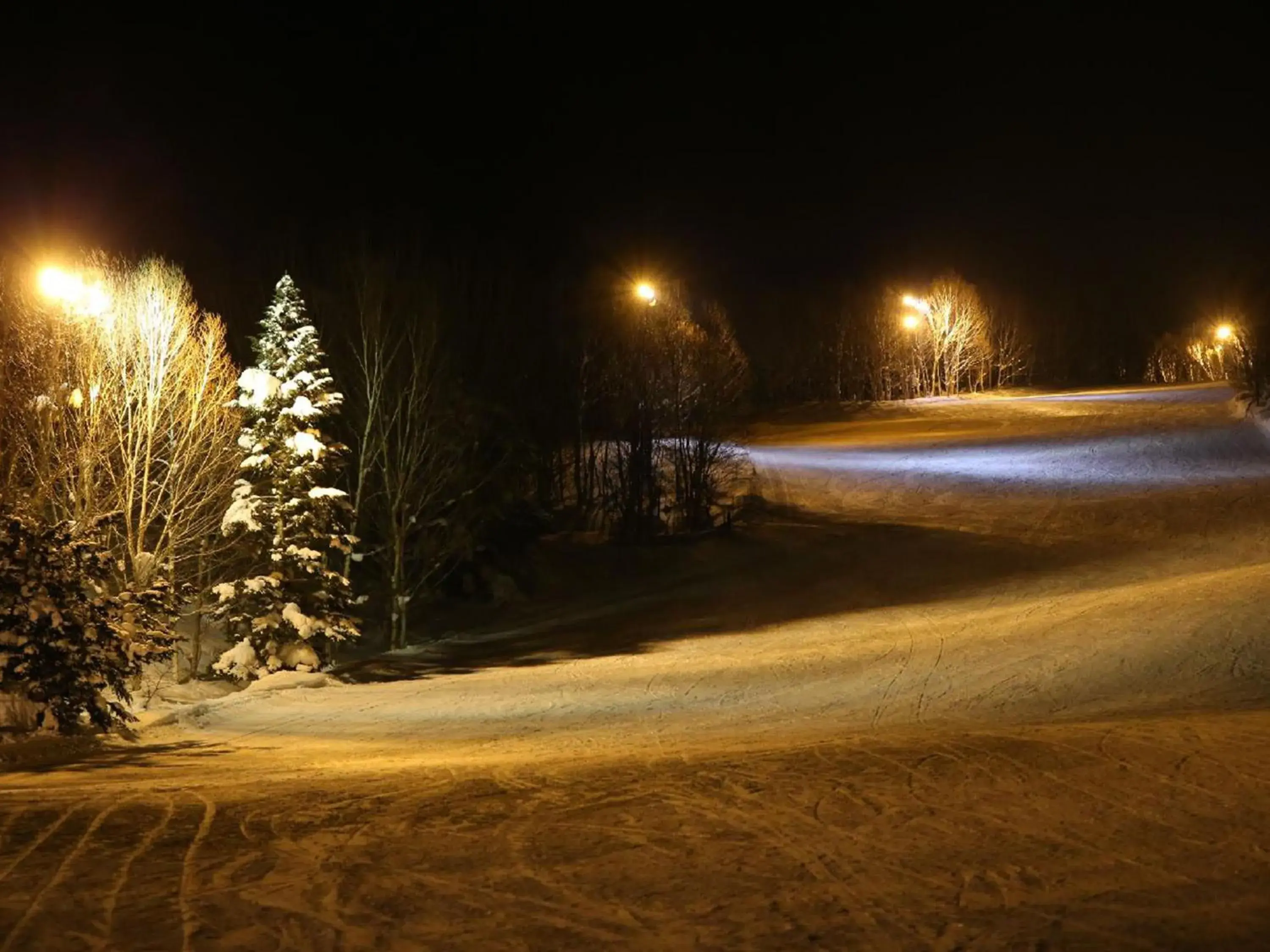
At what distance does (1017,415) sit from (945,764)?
52.3 meters

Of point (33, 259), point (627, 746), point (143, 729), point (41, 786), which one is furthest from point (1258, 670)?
point (33, 259)

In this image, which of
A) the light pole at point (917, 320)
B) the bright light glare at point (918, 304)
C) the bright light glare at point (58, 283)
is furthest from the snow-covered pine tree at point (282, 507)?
the light pole at point (917, 320)

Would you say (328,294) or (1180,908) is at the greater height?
(328,294)

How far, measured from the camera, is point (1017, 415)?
59.0m

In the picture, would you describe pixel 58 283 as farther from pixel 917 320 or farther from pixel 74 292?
pixel 917 320

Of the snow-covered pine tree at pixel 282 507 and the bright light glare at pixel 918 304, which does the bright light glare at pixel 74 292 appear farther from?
the bright light glare at pixel 918 304

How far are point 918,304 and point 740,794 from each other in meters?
73.5

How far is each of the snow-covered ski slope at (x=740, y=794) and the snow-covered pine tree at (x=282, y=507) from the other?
8.62 feet

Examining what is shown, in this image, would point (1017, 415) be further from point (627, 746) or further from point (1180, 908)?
point (1180, 908)

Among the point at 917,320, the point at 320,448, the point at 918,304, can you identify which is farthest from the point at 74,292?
the point at 917,320

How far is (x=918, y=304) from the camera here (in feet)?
258

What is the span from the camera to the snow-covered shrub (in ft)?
47.9

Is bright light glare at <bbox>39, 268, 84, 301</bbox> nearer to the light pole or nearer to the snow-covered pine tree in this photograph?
the snow-covered pine tree

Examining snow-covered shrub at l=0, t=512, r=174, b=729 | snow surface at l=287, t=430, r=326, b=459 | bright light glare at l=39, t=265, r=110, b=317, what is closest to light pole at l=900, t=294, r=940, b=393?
snow surface at l=287, t=430, r=326, b=459
